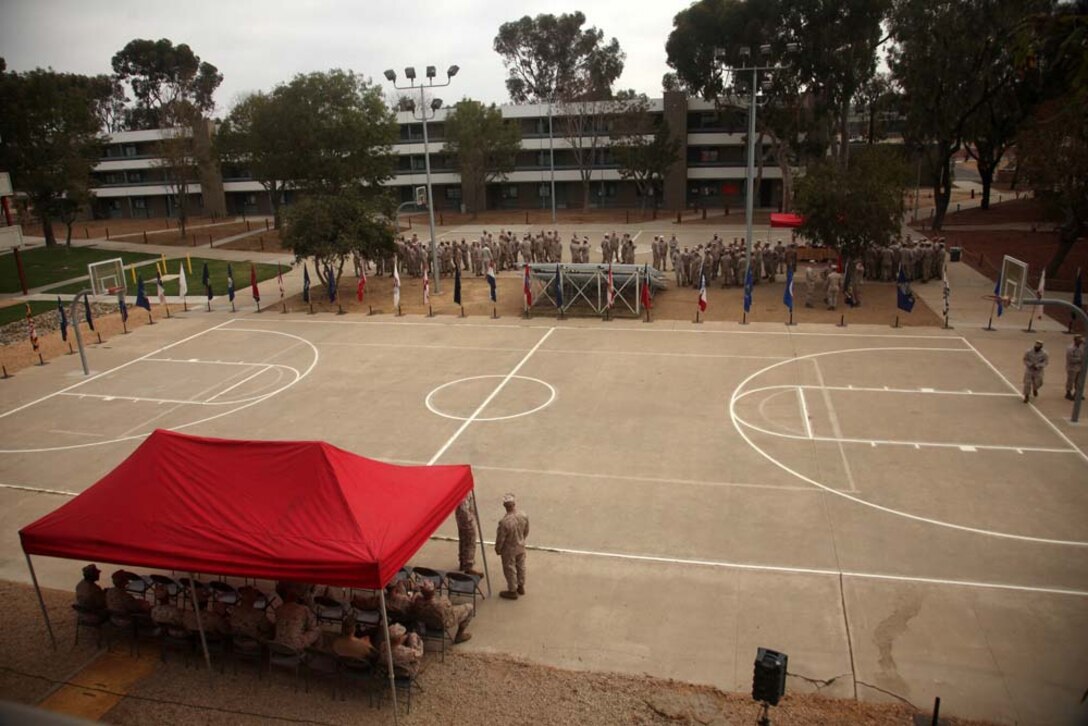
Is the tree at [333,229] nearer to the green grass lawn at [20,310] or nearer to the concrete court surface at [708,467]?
the concrete court surface at [708,467]

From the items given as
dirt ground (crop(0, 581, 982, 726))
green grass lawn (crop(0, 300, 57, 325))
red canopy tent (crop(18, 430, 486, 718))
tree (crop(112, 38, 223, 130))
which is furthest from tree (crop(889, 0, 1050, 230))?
tree (crop(112, 38, 223, 130))

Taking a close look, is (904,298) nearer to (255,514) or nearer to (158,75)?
(255,514)

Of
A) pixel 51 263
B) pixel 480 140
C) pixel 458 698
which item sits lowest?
pixel 458 698

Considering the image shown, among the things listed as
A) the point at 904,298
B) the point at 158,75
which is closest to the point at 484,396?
the point at 904,298

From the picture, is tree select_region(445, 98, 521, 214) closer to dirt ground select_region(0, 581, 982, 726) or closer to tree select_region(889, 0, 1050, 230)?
tree select_region(889, 0, 1050, 230)

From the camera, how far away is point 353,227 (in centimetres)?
3070

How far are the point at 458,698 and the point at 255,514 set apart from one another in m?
3.23

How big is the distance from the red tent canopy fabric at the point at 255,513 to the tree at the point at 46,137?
40259 mm

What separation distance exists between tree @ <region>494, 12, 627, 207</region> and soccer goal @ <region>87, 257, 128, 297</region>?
37.1 meters

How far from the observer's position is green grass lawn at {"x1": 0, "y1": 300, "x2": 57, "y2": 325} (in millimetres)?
32031

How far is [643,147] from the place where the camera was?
55531 millimetres

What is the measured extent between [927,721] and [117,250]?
52.3m

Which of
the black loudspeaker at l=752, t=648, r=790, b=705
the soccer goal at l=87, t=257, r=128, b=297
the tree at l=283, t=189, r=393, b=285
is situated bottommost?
the black loudspeaker at l=752, t=648, r=790, b=705

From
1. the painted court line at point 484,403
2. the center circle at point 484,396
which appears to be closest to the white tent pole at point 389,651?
the painted court line at point 484,403
